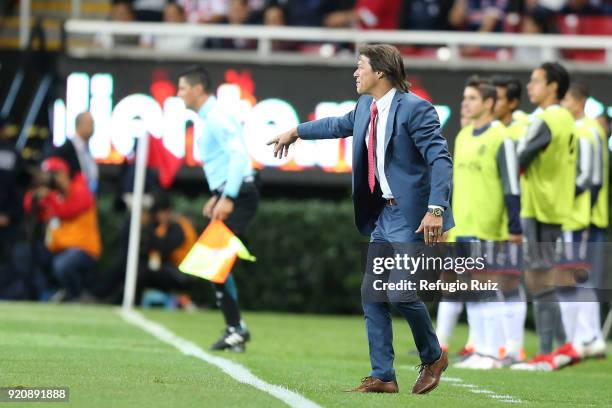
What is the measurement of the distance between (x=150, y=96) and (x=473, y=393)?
12130 millimetres

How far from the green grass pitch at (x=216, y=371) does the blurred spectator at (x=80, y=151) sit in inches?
123

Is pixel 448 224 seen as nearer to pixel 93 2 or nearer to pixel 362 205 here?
pixel 362 205

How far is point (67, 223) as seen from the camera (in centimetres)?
1911

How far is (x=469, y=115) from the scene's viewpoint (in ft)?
41.4

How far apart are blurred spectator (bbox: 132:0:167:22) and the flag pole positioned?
402cm

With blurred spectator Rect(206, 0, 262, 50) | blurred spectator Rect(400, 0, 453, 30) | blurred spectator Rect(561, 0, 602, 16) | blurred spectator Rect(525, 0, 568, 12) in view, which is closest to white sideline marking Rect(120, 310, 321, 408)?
blurred spectator Rect(206, 0, 262, 50)

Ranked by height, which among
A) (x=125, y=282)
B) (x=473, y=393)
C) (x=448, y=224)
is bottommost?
(x=125, y=282)

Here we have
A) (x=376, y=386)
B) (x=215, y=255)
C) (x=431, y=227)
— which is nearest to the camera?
(x=431, y=227)

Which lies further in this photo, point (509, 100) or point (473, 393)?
point (509, 100)

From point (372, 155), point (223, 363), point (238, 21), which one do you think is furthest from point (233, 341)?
point (238, 21)

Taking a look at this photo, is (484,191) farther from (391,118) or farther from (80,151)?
(80,151)

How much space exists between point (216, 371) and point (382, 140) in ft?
6.71

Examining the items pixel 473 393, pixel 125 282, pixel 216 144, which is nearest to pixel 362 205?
pixel 473 393

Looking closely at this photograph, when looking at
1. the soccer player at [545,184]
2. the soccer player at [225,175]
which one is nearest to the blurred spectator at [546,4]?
the soccer player at [545,184]
